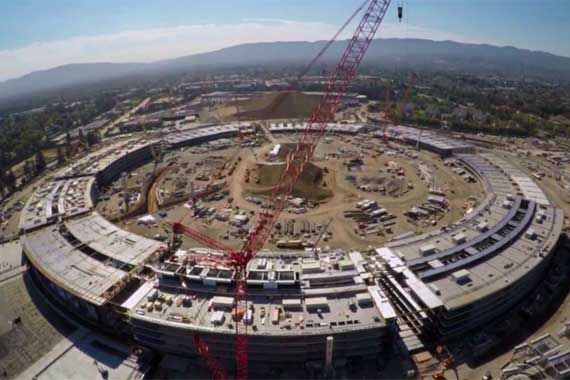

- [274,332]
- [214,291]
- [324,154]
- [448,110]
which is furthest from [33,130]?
[448,110]

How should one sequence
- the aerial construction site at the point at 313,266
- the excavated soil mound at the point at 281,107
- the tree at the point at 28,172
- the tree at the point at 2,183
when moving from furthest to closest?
the excavated soil mound at the point at 281,107 → the tree at the point at 28,172 → the tree at the point at 2,183 → the aerial construction site at the point at 313,266

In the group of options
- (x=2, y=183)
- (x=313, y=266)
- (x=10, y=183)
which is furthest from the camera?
(x=10, y=183)

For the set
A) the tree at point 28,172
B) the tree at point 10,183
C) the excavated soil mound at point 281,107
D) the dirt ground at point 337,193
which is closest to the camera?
the dirt ground at point 337,193

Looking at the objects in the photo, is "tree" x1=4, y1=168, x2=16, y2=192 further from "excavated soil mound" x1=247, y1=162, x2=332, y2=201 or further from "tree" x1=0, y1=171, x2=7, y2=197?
"excavated soil mound" x1=247, y1=162, x2=332, y2=201

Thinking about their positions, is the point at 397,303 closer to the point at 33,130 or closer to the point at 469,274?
the point at 469,274

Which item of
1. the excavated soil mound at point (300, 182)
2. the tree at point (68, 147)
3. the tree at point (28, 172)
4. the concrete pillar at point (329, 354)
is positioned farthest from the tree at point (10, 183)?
the concrete pillar at point (329, 354)

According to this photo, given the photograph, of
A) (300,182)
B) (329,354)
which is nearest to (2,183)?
(300,182)

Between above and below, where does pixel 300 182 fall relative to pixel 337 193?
above

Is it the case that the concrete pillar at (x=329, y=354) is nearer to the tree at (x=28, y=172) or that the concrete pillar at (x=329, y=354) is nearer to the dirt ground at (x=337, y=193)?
the dirt ground at (x=337, y=193)

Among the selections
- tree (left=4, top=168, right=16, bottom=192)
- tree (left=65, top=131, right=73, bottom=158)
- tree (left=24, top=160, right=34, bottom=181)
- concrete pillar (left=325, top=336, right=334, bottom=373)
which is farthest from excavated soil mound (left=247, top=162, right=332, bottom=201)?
tree (left=65, top=131, right=73, bottom=158)

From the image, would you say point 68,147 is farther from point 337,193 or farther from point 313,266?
point 313,266
